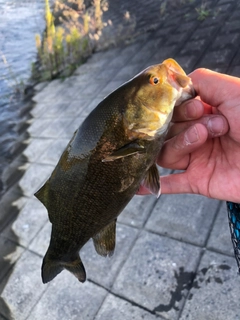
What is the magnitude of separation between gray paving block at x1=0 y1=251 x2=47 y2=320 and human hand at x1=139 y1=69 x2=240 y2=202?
1.78 meters

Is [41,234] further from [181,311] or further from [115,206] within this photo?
[115,206]

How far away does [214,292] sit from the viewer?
99.7 inches

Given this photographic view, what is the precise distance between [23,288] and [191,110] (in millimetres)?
2602

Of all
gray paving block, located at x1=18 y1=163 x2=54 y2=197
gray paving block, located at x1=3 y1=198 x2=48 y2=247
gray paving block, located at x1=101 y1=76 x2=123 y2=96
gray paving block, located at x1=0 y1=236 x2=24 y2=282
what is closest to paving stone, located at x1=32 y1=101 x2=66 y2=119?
Answer: gray paving block, located at x1=101 y1=76 x2=123 y2=96

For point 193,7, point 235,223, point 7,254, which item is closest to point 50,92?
point 193,7

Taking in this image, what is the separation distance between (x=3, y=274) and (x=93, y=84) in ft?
14.4

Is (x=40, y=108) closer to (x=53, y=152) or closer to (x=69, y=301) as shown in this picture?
(x=53, y=152)

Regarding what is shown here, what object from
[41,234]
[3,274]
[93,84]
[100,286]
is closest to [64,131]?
[93,84]

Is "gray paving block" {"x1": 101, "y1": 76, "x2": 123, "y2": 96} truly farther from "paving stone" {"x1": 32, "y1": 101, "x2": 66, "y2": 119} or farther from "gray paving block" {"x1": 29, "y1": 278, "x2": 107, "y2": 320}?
"gray paving block" {"x1": 29, "y1": 278, "x2": 107, "y2": 320}

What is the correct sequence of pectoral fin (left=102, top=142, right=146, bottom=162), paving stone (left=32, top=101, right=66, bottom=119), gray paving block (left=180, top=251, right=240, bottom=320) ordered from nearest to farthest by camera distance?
1. pectoral fin (left=102, top=142, right=146, bottom=162)
2. gray paving block (left=180, top=251, right=240, bottom=320)
3. paving stone (left=32, top=101, right=66, bottom=119)

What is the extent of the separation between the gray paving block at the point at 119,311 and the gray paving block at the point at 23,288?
0.73 metres

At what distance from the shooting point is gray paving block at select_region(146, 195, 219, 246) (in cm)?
300

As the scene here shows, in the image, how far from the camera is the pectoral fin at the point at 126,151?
5.09ft

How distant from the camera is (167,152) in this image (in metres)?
1.98
